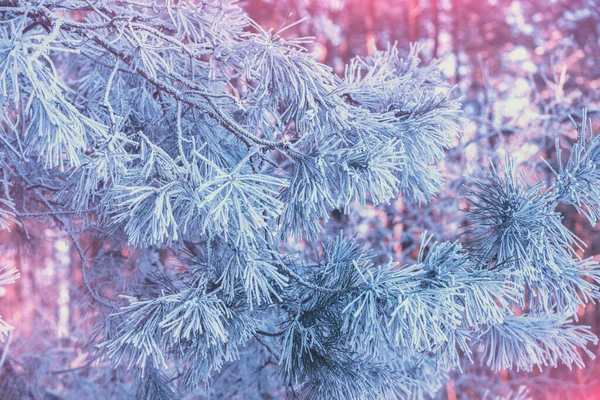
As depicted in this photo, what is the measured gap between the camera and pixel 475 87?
17.9 ft

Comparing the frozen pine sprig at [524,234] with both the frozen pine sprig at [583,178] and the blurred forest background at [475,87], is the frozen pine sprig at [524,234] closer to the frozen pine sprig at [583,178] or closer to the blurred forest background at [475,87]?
the frozen pine sprig at [583,178]

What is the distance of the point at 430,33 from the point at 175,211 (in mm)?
5114

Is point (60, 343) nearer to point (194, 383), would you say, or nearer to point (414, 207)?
point (414, 207)

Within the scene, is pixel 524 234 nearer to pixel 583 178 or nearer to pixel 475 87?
pixel 583 178

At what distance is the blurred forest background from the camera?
13.7 ft

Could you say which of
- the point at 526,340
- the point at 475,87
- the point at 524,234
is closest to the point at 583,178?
the point at 524,234

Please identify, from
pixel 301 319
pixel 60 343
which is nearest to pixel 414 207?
pixel 301 319

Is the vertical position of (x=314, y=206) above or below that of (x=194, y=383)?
above

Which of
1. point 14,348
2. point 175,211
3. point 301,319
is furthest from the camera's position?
point 14,348

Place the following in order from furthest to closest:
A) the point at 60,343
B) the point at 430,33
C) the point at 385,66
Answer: the point at 430,33, the point at 60,343, the point at 385,66

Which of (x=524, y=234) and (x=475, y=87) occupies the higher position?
(x=475, y=87)

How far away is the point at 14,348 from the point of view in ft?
11.3

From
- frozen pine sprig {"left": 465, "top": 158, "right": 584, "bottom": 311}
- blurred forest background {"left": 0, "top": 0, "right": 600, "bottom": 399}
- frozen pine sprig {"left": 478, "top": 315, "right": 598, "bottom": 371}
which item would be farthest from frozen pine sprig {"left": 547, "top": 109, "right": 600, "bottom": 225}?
blurred forest background {"left": 0, "top": 0, "right": 600, "bottom": 399}

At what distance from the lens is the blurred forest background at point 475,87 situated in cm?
417
